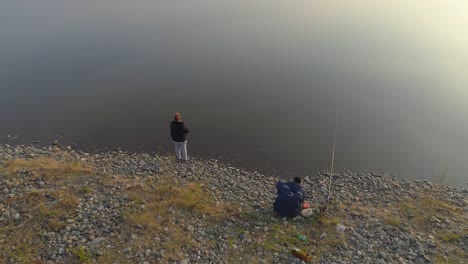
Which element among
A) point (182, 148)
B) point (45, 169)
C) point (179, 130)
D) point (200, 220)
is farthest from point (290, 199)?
point (45, 169)

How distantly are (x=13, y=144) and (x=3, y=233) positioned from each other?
1110 cm

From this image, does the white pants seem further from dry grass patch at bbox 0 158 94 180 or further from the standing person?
dry grass patch at bbox 0 158 94 180

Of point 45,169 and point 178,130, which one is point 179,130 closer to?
point 178,130

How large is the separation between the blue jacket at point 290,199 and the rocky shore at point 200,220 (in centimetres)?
37

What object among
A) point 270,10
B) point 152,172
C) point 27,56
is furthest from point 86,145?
point 270,10

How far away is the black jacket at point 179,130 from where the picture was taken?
49.2 ft

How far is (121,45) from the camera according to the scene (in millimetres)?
33969

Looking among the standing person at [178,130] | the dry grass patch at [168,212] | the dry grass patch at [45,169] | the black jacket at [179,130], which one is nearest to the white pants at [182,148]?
the standing person at [178,130]

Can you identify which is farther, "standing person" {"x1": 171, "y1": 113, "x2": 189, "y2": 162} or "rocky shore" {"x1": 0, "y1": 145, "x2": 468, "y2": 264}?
"standing person" {"x1": 171, "y1": 113, "x2": 189, "y2": 162}

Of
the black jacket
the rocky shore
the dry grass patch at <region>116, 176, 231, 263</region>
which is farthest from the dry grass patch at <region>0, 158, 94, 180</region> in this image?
the black jacket

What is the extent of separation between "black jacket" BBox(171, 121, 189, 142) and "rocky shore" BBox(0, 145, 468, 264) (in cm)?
168

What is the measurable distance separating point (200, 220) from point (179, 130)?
4.99m

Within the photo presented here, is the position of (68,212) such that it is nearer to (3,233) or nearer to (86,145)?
(3,233)

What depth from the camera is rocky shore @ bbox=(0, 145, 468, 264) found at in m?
9.95
